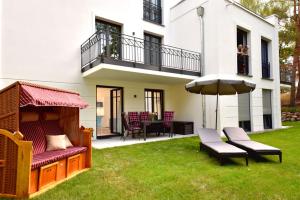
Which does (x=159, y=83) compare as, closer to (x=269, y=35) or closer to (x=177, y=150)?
(x=177, y=150)

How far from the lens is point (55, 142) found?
4812mm

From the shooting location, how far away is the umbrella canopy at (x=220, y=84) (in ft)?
21.2

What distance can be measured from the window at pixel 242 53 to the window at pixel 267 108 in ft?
7.42

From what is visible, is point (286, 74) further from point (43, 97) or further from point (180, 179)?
point (43, 97)

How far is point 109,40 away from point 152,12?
15.8 feet

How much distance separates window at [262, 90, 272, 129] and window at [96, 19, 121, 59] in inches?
348

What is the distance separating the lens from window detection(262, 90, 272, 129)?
42.8ft

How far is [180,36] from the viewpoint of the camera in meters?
12.3

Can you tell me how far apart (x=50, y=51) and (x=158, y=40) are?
18.9 feet

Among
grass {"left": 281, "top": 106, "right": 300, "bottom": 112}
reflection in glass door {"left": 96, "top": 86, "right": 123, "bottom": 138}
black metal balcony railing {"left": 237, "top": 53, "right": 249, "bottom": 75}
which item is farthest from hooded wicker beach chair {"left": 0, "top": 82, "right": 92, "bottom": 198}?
grass {"left": 281, "top": 106, "right": 300, "bottom": 112}

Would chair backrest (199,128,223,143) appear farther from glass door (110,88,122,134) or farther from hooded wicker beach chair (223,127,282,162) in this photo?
glass door (110,88,122,134)

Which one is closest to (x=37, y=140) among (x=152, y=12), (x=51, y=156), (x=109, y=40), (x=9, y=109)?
(x=51, y=156)

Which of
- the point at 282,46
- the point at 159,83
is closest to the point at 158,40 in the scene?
the point at 159,83

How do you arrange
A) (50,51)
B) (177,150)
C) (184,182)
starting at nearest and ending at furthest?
(184,182) → (177,150) → (50,51)
